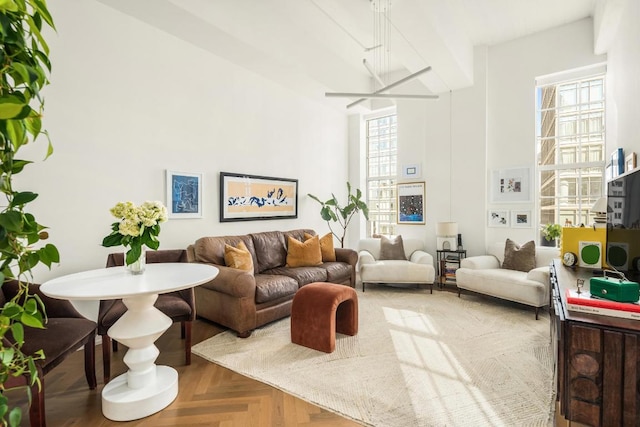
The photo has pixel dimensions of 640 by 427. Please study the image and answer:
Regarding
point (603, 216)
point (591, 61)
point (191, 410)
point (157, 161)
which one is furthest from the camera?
point (591, 61)

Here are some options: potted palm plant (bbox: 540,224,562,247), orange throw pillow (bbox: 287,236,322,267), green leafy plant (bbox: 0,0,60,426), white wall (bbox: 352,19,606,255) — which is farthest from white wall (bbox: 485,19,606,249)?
green leafy plant (bbox: 0,0,60,426)

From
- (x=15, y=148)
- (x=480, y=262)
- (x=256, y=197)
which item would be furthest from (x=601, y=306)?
(x=256, y=197)

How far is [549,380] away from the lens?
2.40 meters

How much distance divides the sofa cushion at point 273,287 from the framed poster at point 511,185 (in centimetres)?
355

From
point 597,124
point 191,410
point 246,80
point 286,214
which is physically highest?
point 246,80

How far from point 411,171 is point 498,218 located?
1617 mm

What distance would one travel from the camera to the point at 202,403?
2.18 meters

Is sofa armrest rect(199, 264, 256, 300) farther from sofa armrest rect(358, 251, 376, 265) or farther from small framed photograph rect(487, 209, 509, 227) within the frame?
small framed photograph rect(487, 209, 509, 227)

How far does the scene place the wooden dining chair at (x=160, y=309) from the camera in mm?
2432

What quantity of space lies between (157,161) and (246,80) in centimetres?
182

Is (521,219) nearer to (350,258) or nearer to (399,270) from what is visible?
(399,270)

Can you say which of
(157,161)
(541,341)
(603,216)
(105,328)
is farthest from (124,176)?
(603,216)

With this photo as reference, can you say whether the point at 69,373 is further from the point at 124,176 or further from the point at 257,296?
the point at 124,176

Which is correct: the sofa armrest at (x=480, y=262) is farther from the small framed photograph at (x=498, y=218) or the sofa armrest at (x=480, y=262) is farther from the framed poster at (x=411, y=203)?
the framed poster at (x=411, y=203)
